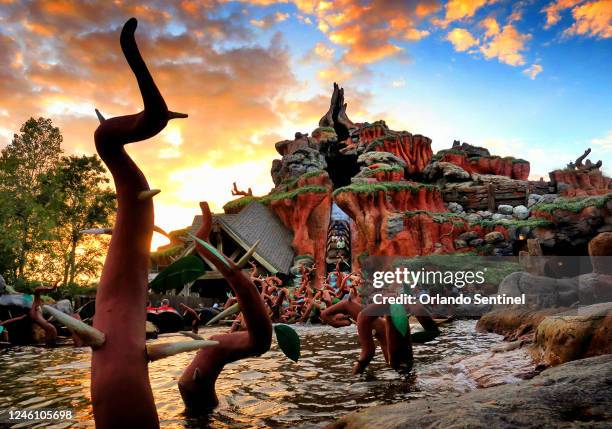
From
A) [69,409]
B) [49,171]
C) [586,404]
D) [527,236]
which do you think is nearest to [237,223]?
[49,171]

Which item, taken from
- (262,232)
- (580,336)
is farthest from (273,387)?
(262,232)

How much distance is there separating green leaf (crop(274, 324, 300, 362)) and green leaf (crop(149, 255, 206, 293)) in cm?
58

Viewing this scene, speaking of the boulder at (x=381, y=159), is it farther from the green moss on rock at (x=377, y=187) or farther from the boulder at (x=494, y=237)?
the boulder at (x=494, y=237)

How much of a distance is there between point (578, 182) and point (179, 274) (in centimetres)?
3377

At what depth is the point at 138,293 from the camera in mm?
1525

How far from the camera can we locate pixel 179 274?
154cm

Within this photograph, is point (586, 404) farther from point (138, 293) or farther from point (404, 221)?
point (404, 221)

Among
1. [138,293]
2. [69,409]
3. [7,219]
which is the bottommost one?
[69,409]

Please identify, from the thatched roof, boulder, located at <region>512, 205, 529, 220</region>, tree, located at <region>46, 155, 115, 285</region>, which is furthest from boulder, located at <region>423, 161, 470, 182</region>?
tree, located at <region>46, 155, 115, 285</region>

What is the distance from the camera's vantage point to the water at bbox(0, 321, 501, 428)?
97.3 inches

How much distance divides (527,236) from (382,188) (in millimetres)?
7426

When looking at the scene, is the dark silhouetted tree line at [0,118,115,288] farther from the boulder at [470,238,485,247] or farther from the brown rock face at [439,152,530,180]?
the brown rock face at [439,152,530,180]

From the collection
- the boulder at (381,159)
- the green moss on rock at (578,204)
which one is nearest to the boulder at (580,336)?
the green moss on rock at (578,204)

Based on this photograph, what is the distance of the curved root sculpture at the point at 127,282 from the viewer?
1.38 m
